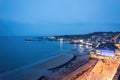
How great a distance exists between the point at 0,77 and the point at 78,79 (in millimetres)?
11363

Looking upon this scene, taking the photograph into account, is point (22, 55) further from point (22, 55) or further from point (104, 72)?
point (104, 72)

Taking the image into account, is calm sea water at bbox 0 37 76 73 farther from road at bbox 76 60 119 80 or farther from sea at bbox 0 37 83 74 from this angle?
road at bbox 76 60 119 80

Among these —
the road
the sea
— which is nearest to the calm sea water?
the sea

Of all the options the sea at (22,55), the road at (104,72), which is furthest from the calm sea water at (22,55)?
the road at (104,72)

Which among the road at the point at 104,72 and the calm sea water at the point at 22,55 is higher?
the road at the point at 104,72

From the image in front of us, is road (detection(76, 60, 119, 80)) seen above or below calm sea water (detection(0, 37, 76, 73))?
above

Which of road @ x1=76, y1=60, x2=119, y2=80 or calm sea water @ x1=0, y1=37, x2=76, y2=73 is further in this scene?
calm sea water @ x1=0, y1=37, x2=76, y2=73

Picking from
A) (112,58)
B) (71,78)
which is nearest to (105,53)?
(112,58)

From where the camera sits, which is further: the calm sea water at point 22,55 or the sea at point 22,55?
the calm sea water at point 22,55

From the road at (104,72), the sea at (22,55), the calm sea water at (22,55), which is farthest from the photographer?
the calm sea water at (22,55)

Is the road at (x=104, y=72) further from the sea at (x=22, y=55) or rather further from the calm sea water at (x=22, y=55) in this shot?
the calm sea water at (x=22, y=55)

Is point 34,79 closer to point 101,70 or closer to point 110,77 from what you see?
point 101,70

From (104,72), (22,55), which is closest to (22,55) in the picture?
→ (22,55)

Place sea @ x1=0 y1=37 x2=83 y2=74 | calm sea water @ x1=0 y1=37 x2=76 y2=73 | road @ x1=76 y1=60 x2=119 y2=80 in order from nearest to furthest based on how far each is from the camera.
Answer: road @ x1=76 y1=60 x2=119 y2=80
sea @ x1=0 y1=37 x2=83 y2=74
calm sea water @ x1=0 y1=37 x2=76 y2=73
